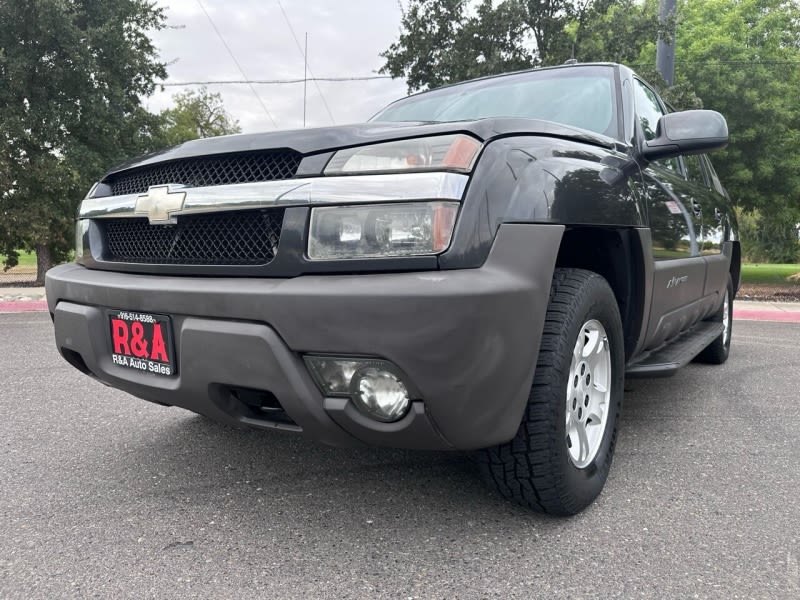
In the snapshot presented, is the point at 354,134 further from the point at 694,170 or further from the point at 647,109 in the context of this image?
the point at 694,170

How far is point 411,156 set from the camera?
1.65m

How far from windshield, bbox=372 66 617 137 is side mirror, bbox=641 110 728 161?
19cm

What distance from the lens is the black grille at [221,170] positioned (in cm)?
179

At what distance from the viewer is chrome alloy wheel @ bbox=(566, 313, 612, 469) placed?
202 cm

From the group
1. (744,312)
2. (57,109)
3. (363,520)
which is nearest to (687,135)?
(363,520)

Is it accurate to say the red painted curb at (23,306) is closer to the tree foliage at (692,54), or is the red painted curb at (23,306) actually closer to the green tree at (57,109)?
the green tree at (57,109)

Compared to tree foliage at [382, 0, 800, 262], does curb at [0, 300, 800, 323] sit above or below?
below

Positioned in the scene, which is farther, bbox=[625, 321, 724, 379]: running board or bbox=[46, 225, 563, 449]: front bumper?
bbox=[625, 321, 724, 379]: running board

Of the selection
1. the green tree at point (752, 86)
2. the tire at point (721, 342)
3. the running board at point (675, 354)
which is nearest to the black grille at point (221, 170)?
the running board at point (675, 354)

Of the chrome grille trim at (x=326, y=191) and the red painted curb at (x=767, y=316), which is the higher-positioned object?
the chrome grille trim at (x=326, y=191)

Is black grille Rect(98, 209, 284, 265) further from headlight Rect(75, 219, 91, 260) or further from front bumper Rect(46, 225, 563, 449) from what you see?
headlight Rect(75, 219, 91, 260)

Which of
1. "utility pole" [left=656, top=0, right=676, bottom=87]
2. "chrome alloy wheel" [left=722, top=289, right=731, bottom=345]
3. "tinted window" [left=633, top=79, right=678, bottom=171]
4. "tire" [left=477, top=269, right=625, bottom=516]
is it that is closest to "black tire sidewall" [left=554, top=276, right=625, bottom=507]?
"tire" [left=477, top=269, right=625, bottom=516]

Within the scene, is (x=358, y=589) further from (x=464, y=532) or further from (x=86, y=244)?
(x=86, y=244)

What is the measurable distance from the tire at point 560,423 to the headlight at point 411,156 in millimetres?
550
